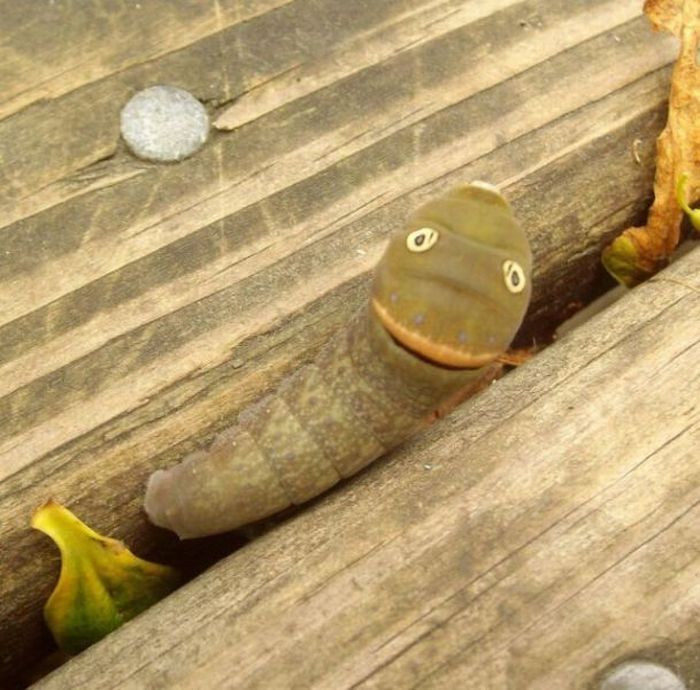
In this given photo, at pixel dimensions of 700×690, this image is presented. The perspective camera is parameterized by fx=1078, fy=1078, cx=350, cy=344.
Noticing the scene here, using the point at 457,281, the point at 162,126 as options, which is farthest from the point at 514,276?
the point at 162,126

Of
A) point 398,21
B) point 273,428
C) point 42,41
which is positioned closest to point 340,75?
point 398,21

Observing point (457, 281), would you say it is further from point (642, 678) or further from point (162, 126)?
point (162, 126)

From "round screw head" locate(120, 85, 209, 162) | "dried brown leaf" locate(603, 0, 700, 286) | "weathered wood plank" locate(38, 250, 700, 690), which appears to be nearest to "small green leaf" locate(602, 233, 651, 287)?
"dried brown leaf" locate(603, 0, 700, 286)

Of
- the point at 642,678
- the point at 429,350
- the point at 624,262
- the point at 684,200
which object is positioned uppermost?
the point at 429,350

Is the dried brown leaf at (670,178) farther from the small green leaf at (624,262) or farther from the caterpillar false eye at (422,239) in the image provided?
the caterpillar false eye at (422,239)

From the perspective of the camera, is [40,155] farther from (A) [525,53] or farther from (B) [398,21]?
(A) [525,53]

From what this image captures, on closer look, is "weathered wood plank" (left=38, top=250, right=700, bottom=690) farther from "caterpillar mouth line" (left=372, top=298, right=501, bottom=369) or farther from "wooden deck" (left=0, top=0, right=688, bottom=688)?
"caterpillar mouth line" (left=372, top=298, right=501, bottom=369)
